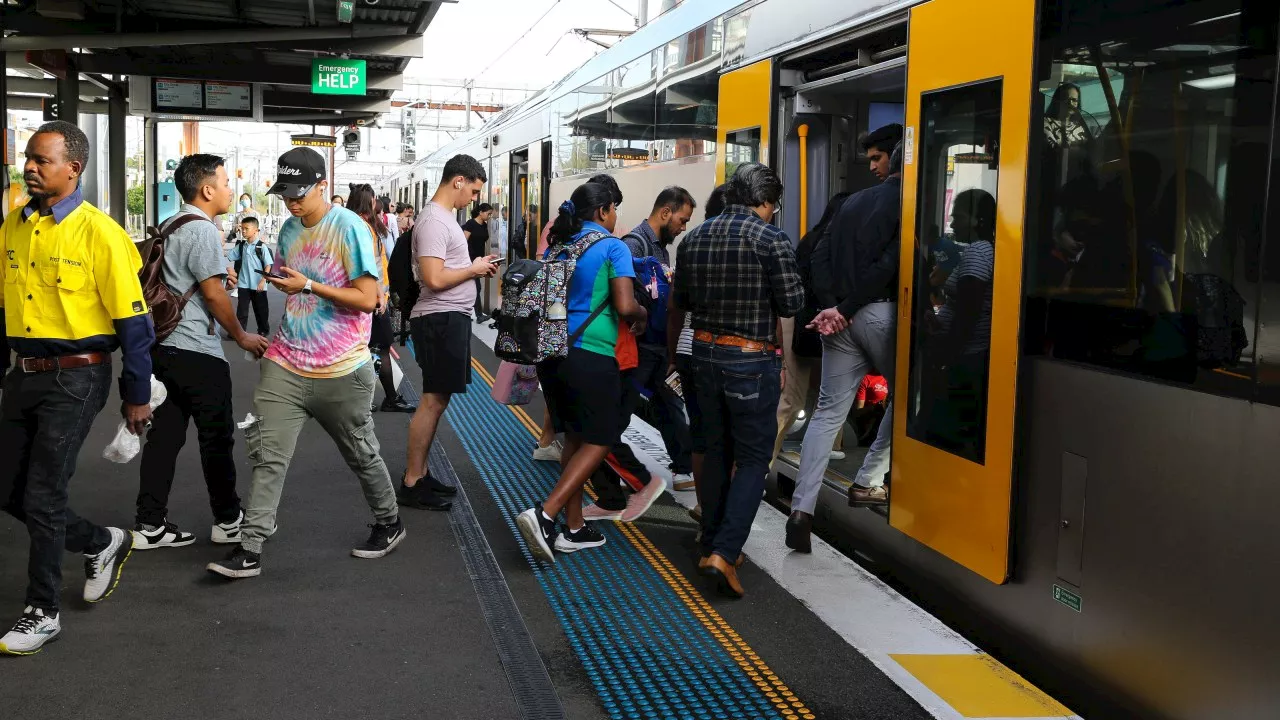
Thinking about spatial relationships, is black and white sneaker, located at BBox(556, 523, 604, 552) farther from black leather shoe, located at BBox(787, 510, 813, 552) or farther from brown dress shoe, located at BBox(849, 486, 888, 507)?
brown dress shoe, located at BBox(849, 486, 888, 507)

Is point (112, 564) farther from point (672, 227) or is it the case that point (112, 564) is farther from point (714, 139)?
point (714, 139)

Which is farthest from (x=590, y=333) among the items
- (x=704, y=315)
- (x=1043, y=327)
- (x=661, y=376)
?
(x=1043, y=327)

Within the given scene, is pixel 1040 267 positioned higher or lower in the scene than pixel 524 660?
higher

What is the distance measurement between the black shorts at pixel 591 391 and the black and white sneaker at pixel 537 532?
0.40 m

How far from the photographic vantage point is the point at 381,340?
9547 mm

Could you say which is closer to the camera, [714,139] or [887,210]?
[887,210]

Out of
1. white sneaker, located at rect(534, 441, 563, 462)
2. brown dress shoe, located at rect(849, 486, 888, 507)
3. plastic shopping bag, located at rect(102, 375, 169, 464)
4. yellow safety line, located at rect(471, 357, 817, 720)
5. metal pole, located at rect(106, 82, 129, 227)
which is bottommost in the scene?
yellow safety line, located at rect(471, 357, 817, 720)

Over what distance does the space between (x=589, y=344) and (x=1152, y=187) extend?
2.46 metres

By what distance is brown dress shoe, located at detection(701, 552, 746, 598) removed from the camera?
15.8ft

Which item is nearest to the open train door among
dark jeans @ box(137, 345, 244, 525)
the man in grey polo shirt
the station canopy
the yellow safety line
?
the yellow safety line

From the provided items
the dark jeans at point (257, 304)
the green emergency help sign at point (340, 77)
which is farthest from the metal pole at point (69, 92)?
the green emergency help sign at point (340, 77)

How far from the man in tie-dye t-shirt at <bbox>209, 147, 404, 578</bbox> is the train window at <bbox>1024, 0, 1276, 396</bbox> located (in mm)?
2673

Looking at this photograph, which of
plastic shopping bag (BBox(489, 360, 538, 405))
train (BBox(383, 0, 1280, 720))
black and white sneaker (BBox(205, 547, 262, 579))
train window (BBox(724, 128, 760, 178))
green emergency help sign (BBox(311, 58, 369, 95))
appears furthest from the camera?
green emergency help sign (BBox(311, 58, 369, 95))

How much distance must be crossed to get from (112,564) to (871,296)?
330 centimetres
